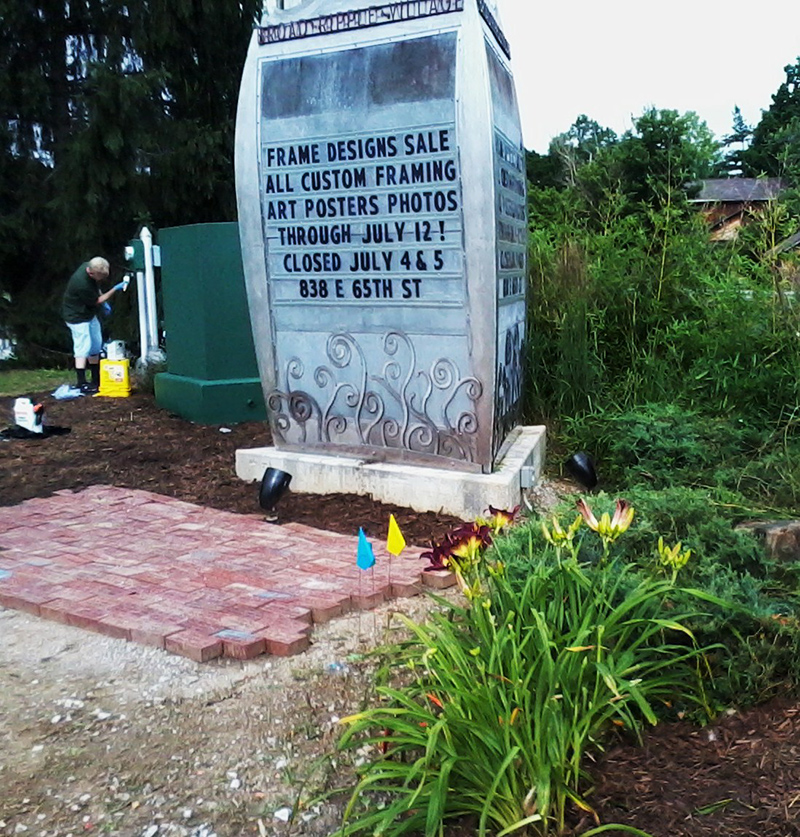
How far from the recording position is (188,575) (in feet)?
13.7

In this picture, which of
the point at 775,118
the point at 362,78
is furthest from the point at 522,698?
the point at 775,118

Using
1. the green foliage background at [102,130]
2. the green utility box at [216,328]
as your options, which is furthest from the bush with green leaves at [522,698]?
the green foliage background at [102,130]

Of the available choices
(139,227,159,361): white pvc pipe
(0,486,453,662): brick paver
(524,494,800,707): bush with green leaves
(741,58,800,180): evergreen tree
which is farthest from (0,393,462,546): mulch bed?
(741,58,800,180): evergreen tree

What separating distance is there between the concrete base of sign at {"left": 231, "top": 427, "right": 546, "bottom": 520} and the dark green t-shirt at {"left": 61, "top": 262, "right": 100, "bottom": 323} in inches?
197

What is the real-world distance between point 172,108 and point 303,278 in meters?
9.84

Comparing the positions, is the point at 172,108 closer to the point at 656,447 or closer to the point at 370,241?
the point at 370,241

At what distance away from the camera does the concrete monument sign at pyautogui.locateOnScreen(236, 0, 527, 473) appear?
4812mm

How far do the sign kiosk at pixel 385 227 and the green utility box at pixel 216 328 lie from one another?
6.92 feet

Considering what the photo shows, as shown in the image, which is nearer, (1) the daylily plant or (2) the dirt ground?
(2) the dirt ground

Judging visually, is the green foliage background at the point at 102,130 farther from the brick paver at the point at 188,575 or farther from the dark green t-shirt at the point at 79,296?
the brick paver at the point at 188,575

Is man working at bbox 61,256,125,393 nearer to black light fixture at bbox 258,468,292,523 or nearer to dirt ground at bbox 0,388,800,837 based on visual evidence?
black light fixture at bbox 258,468,292,523

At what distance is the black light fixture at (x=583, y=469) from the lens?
18.0 feet

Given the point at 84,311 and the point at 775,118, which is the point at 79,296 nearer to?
the point at 84,311

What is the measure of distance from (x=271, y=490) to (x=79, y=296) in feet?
18.7
